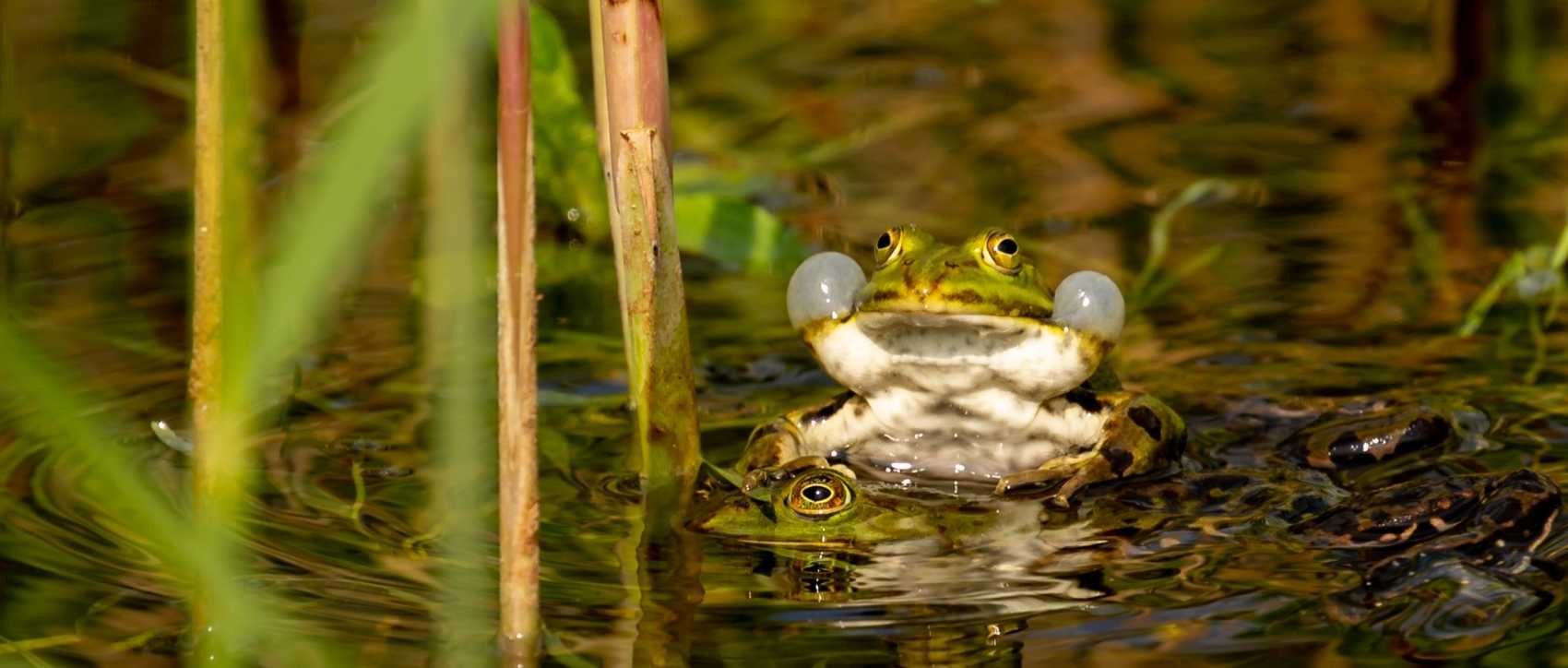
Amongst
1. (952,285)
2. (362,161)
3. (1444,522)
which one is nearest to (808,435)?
(952,285)

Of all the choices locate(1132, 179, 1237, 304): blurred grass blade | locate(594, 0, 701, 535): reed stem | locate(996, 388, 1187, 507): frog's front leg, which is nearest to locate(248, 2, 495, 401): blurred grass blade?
locate(594, 0, 701, 535): reed stem

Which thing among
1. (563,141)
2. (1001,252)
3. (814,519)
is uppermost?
(563,141)

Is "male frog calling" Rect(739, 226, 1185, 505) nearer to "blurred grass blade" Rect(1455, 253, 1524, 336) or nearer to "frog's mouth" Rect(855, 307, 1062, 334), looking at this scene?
"frog's mouth" Rect(855, 307, 1062, 334)

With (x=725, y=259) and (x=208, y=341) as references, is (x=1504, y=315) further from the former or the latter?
(x=208, y=341)

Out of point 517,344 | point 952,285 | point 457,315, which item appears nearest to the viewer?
point 457,315

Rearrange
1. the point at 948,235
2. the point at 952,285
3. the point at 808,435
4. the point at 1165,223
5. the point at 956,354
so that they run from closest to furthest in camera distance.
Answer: the point at 952,285 < the point at 956,354 < the point at 808,435 < the point at 1165,223 < the point at 948,235

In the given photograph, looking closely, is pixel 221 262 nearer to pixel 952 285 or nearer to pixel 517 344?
pixel 517 344

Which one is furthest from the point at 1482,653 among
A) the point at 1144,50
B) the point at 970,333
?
the point at 1144,50

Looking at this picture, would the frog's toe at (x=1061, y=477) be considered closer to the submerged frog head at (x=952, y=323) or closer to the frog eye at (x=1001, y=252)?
the submerged frog head at (x=952, y=323)
